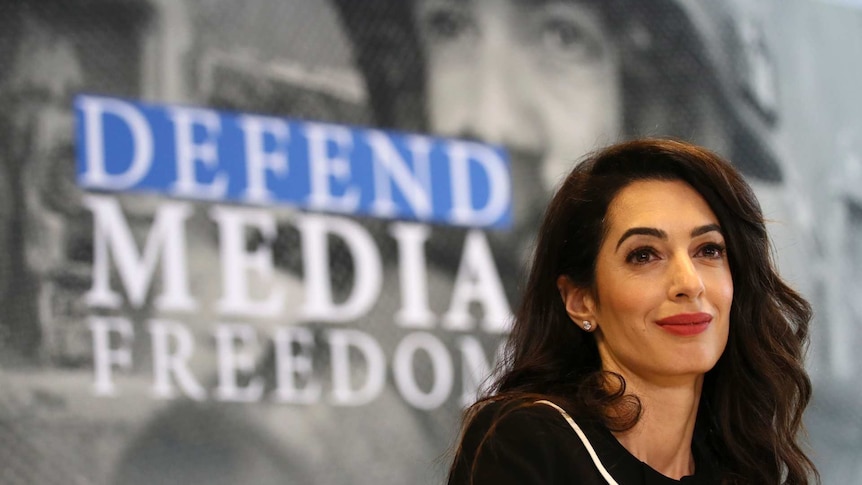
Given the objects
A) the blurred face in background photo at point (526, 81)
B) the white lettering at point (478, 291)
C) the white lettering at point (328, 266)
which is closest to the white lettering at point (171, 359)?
the white lettering at point (328, 266)

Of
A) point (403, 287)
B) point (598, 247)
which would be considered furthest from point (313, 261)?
point (598, 247)

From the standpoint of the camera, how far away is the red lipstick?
179 centimetres

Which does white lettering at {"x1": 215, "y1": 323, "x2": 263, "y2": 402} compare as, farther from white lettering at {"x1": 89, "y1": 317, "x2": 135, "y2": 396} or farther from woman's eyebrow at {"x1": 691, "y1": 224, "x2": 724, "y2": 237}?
woman's eyebrow at {"x1": 691, "y1": 224, "x2": 724, "y2": 237}

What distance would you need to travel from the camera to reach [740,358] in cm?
195

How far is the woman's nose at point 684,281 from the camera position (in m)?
1.78

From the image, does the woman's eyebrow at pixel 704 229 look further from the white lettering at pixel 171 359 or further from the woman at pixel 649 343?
the white lettering at pixel 171 359

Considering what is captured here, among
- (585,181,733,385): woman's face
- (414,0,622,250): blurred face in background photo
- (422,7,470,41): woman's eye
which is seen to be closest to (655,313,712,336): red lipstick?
(585,181,733,385): woman's face

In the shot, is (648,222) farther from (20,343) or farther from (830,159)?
(830,159)

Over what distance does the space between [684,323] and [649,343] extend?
0.05m

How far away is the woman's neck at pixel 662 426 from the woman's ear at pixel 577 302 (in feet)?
0.36

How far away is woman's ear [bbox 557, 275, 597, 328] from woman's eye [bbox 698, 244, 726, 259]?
171 mm

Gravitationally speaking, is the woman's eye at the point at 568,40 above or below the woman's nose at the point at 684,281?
above

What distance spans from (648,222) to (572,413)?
0.94 ft

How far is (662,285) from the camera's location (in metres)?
1.80
